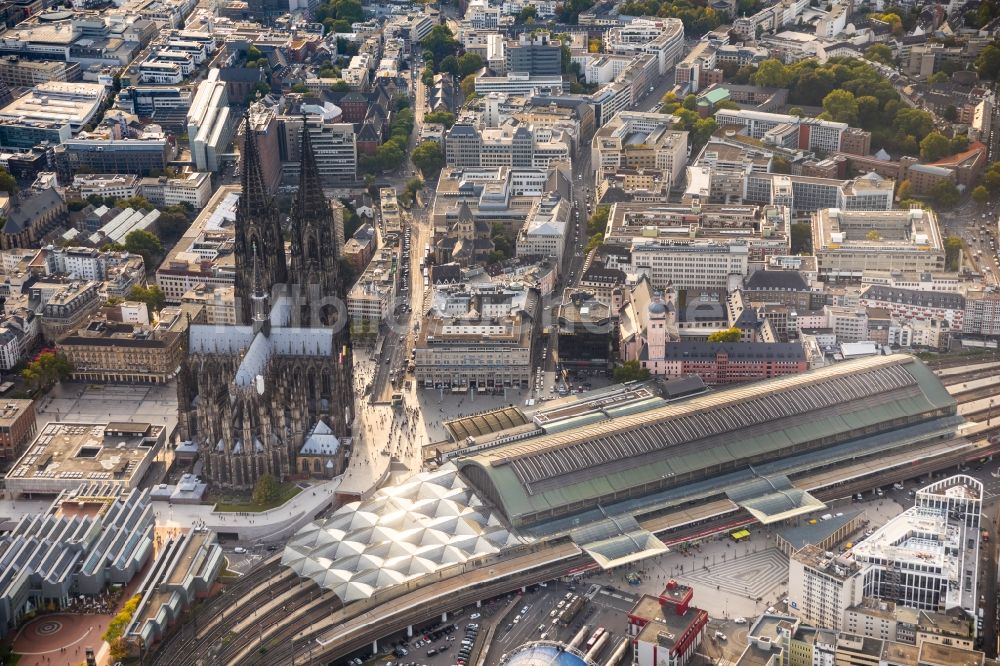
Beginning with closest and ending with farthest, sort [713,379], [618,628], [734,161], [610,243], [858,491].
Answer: [618,628]
[858,491]
[713,379]
[610,243]
[734,161]

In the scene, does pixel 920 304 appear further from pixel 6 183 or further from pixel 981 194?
pixel 6 183

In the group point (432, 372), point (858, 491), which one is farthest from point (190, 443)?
point (858, 491)

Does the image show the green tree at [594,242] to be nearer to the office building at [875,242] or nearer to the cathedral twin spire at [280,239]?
the office building at [875,242]

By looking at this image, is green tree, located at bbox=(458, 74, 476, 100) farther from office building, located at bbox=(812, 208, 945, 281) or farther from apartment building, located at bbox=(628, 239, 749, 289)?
apartment building, located at bbox=(628, 239, 749, 289)

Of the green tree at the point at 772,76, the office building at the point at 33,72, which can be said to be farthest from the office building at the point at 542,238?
the office building at the point at 33,72

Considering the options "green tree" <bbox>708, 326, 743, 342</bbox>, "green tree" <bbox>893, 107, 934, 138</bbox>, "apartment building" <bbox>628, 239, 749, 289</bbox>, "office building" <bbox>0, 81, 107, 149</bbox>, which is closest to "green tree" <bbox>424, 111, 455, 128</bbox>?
"office building" <bbox>0, 81, 107, 149</bbox>

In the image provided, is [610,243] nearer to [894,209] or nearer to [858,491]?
[894,209]

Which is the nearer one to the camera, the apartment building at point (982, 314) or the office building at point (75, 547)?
the office building at point (75, 547)
